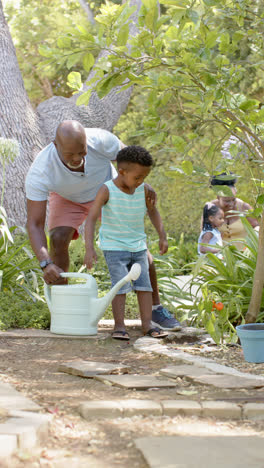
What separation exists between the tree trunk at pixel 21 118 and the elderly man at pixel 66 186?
1503mm

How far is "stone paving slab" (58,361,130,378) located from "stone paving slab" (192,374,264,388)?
37 cm

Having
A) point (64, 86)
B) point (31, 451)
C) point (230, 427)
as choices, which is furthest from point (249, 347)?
point (64, 86)

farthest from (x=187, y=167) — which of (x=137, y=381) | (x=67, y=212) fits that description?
(x=67, y=212)

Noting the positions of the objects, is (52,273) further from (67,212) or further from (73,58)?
(73,58)

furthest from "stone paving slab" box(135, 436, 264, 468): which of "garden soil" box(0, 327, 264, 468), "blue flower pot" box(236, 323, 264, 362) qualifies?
"blue flower pot" box(236, 323, 264, 362)

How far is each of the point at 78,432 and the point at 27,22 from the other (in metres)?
12.8

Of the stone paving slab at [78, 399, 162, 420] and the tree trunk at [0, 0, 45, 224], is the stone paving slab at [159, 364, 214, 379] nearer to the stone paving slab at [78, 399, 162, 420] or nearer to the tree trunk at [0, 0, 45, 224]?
the stone paving slab at [78, 399, 162, 420]

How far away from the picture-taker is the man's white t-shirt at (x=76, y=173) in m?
3.97

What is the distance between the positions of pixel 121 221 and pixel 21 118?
261 centimetres

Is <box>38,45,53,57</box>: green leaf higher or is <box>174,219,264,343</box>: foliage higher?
<box>38,45,53,57</box>: green leaf

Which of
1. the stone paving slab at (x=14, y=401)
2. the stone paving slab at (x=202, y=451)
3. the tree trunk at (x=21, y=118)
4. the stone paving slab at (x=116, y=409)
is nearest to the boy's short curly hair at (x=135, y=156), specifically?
the stone paving slab at (x=14, y=401)

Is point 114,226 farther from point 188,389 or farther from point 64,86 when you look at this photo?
point 64,86

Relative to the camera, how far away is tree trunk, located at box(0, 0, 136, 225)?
5879mm

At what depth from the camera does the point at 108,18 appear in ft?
9.73
